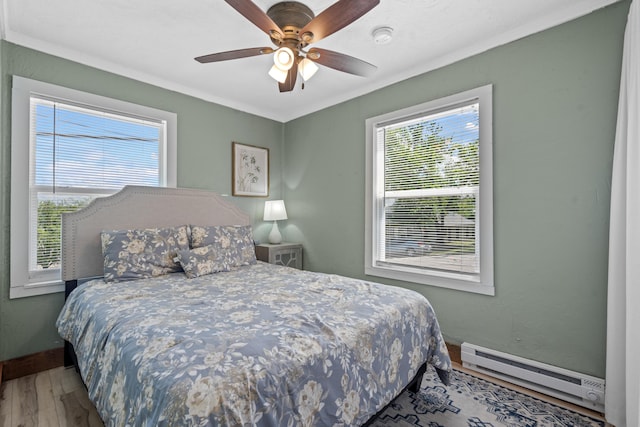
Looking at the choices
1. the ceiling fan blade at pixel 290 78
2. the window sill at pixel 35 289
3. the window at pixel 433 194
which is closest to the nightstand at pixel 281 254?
the window at pixel 433 194

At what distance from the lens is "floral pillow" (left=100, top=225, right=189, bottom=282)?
7.72 ft

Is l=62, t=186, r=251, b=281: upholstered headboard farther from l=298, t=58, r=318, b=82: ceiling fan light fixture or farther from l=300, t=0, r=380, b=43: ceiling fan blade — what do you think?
l=300, t=0, r=380, b=43: ceiling fan blade

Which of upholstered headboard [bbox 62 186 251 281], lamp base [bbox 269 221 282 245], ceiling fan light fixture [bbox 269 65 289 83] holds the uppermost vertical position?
ceiling fan light fixture [bbox 269 65 289 83]

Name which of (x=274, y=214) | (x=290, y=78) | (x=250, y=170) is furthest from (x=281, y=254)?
(x=290, y=78)

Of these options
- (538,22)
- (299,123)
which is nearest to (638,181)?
(538,22)

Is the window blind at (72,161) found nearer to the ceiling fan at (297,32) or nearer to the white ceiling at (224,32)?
the white ceiling at (224,32)

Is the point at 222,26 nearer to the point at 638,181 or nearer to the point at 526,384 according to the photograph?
the point at 638,181

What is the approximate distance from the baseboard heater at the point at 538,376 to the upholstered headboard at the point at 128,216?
2674 millimetres

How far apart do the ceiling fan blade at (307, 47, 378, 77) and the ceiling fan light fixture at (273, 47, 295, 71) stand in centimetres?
13

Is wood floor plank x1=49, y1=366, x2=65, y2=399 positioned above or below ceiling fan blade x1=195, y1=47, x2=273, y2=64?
below

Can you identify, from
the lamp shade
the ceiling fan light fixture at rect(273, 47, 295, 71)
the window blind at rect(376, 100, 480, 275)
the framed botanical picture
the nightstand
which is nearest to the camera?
the ceiling fan light fixture at rect(273, 47, 295, 71)

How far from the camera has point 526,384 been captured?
2.17 metres

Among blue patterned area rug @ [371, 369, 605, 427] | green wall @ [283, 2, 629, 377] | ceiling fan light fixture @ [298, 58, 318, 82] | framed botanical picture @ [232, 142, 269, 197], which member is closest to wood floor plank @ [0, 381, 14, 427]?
blue patterned area rug @ [371, 369, 605, 427]

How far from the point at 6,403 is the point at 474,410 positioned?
2.99m
